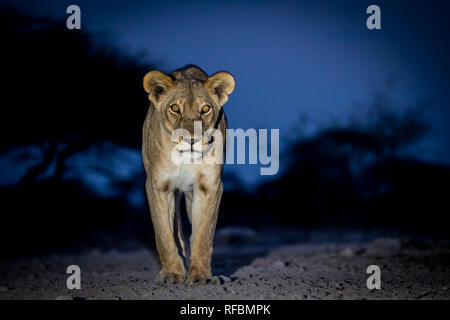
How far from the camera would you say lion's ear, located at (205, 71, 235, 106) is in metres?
5.88

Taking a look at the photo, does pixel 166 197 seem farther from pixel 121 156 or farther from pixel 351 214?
pixel 351 214

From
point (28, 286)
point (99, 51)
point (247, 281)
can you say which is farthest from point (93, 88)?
point (247, 281)

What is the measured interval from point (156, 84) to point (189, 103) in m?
0.57

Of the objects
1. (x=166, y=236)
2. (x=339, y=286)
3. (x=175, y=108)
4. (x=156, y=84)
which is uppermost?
(x=156, y=84)

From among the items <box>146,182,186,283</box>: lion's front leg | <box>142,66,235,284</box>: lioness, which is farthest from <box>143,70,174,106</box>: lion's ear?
<box>146,182,186,283</box>: lion's front leg

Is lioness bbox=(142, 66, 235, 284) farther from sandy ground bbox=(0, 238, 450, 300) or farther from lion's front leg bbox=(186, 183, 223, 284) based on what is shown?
sandy ground bbox=(0, 238, 450, 300)

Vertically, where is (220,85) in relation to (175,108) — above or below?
above

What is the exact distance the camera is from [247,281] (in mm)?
5750

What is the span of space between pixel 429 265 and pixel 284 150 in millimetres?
15753

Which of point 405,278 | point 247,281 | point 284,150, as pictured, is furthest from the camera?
point 284,150

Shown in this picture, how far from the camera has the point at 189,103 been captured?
5516mm

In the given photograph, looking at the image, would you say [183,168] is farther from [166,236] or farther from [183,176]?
[166,236]

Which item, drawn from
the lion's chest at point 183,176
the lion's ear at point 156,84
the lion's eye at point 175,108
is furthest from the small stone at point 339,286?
the lion's ear at point 156,84

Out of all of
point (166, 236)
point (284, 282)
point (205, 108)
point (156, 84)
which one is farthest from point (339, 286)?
point (156, 84)
